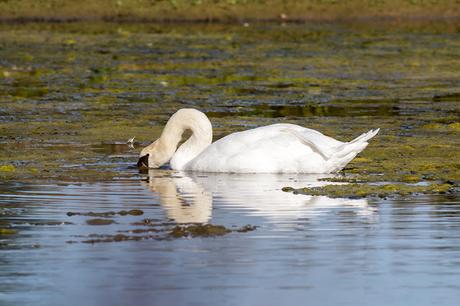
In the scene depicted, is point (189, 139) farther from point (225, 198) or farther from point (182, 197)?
point (225, 198)

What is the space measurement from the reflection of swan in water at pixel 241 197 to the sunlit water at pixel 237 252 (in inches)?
0.6

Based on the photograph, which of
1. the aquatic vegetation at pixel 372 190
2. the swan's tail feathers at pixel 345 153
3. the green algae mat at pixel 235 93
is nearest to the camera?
the aquatic vegetation at pixel 372 190

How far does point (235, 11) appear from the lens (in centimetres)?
4522

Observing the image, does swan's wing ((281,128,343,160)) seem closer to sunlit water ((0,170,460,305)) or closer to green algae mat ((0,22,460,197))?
green algae mat ((0,22,460,197))

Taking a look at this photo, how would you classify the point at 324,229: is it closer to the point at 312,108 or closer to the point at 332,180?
the point at 332,180

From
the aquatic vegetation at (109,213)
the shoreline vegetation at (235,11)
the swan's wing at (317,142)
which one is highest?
the shoreline vegetation at (235,11)

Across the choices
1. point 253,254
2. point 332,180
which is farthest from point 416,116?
point 253,254

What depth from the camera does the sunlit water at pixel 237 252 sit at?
7.31 meters

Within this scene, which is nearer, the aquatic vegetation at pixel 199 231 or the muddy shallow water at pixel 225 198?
the muddy shallow water at pixel 225 198

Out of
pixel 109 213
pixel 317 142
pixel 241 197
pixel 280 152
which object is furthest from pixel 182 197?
pixel 317 142

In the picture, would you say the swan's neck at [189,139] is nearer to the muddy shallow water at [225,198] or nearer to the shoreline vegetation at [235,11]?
the muddy shallow water at [225,198]

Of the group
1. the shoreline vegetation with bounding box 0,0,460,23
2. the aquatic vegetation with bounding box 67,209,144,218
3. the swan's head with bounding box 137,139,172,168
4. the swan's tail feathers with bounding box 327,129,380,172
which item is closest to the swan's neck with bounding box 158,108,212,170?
the swan's head with bounding box 137,139,172,168

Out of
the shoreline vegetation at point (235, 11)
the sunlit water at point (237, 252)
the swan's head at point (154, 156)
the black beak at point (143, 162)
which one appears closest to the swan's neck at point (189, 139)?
the swan's head at point (154, 156)

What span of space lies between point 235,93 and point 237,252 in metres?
13.4
